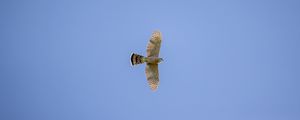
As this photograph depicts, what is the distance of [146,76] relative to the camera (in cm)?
3859

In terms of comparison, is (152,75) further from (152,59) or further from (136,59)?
(136,59)

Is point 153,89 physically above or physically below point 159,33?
below

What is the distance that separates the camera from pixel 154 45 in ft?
126

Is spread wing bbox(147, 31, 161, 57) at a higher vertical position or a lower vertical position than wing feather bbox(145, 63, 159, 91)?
higher

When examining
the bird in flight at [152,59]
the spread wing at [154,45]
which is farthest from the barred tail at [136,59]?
the spread wing at [154,45]

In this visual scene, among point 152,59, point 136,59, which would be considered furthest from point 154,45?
point 136,59

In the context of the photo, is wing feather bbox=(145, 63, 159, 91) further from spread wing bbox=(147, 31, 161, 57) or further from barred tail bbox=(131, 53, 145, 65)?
spread wing bbox=(147, 31, 161, 57)

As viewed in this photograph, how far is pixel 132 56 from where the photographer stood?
38.5 m

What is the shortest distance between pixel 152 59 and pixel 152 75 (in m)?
1.20

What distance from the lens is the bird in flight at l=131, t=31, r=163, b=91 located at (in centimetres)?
3809

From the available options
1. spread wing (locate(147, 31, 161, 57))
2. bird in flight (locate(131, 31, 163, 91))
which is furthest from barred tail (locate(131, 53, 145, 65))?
spread wing (locate(147, 31, 161, 57))

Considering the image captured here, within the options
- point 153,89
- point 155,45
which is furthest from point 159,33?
point 153,89

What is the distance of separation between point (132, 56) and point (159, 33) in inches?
78.7

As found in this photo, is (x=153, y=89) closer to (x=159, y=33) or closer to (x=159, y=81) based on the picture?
(x=159, y=81)
